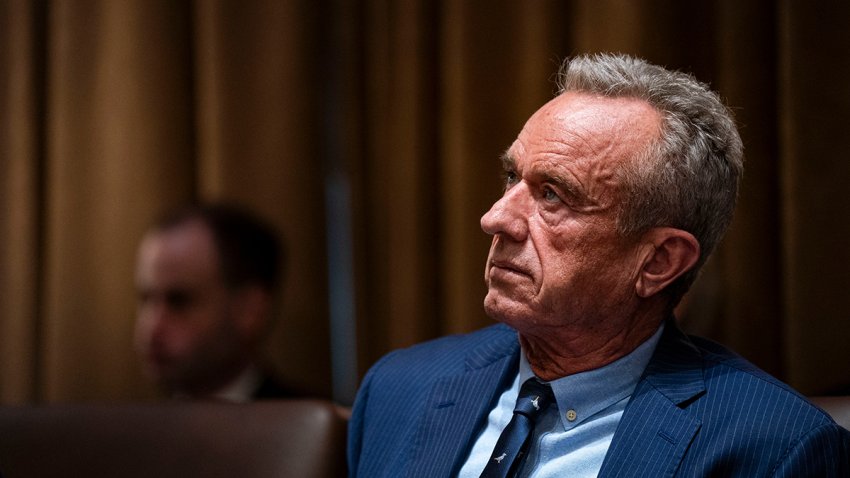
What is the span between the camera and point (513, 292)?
1.37 meters

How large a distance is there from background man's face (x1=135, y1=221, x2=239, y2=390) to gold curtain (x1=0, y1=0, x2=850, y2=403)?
5 cm

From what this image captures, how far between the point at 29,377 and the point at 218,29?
3.15 ft

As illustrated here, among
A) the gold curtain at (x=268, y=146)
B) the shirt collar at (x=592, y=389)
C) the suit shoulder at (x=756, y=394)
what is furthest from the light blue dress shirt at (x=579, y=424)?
the gold curtain at (x=268, y=146)

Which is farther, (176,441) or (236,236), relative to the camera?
(236,236)

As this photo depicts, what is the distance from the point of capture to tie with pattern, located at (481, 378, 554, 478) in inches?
53.7

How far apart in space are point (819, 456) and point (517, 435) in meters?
0.43

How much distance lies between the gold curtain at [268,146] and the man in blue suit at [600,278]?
51 cm

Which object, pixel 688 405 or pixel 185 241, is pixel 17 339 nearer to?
pixel 185 241

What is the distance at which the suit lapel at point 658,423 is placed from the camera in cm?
125

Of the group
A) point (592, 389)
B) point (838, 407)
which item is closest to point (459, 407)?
point (592, 389)

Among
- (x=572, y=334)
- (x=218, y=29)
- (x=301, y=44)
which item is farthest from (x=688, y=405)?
(x=218, y=29)

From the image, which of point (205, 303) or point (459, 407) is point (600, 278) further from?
point (205, 303)

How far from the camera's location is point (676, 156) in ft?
4.50

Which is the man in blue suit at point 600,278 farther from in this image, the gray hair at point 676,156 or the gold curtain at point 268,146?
the gold curtain at point 268,146
